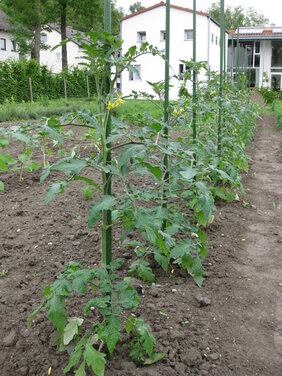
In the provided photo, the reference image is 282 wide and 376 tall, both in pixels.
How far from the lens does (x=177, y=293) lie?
8.86 ft

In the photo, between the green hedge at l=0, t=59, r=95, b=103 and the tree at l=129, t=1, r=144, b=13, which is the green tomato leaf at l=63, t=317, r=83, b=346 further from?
the tree at l=129, t=1, r=144, b=13

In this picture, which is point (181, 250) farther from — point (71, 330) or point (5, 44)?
point (5, 44)

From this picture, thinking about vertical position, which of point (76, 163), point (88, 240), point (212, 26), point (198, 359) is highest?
point (212, 26)

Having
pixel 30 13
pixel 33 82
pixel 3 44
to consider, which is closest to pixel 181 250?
pixel 33 82

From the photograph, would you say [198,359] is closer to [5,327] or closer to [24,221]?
[5,327]

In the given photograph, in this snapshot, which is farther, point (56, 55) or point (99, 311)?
point (56, 55)

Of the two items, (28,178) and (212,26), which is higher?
(212,26)

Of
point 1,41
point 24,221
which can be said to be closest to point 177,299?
point 24,221

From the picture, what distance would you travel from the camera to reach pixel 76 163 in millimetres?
1787

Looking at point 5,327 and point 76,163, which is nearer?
point 76,163

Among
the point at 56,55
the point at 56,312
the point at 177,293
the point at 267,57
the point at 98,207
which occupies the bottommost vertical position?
the point at 177,293

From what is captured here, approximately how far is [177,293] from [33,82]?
22.2 metres

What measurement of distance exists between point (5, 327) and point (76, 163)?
1064 millimetres

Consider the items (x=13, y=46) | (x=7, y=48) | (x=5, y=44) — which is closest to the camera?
(x=5, y=44)
